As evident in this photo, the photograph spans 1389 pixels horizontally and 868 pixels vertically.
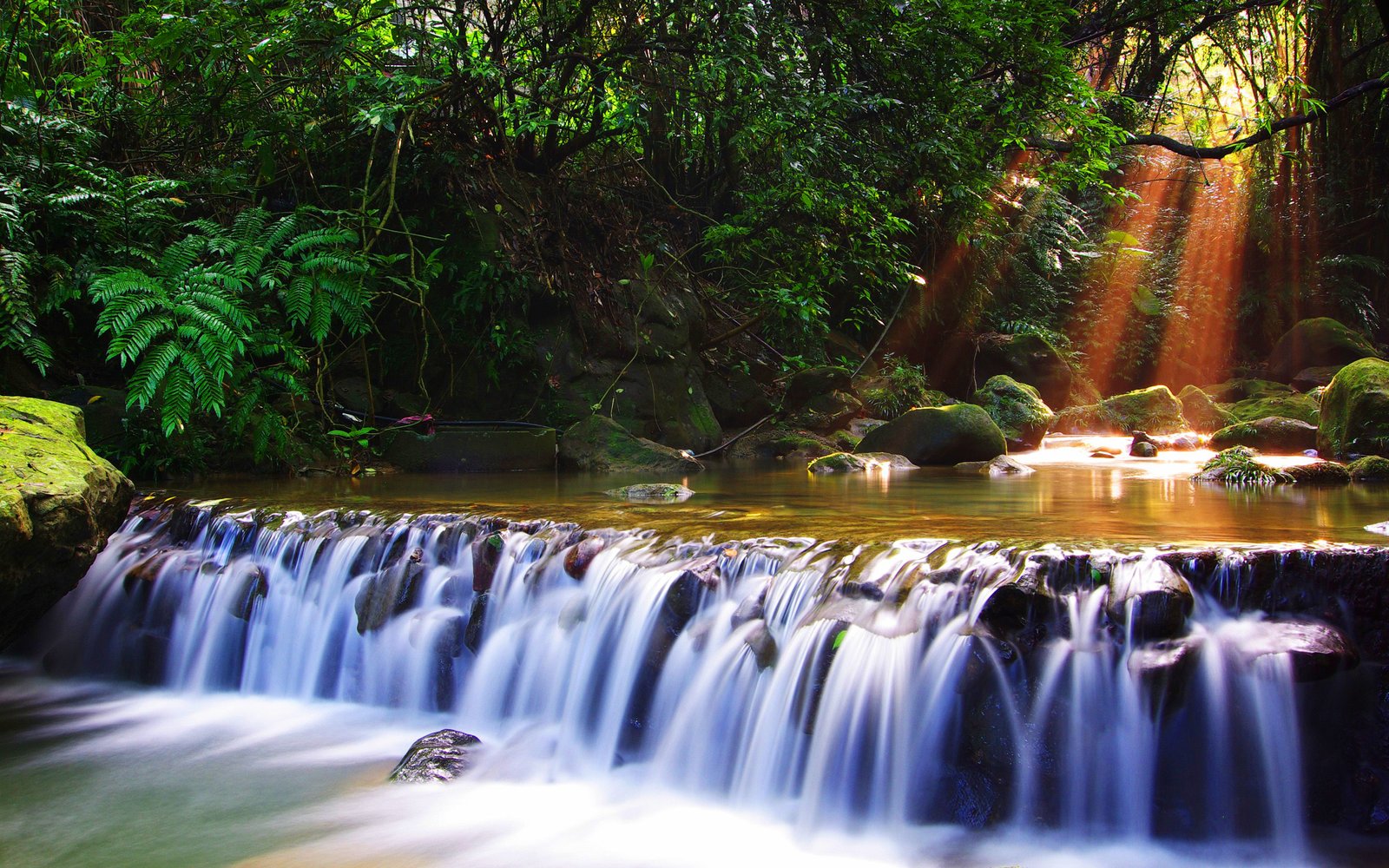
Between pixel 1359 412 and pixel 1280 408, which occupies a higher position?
pixel 1280 408

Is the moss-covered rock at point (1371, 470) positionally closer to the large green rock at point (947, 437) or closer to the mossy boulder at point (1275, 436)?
the mossy boulder at point (1275, 436)

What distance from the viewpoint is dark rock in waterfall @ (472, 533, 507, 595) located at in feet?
15.7

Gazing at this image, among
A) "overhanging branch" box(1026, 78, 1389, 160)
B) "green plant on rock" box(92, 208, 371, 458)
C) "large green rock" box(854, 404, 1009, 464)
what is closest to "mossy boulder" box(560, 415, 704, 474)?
"green plant on rock" box(92, 208, 371, 458)

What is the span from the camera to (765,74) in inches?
345

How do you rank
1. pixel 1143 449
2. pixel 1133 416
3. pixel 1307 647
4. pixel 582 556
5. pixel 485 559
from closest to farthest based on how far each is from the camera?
1. pixel 1307 647
2. pixel 582 556
3. pixel 485 559
4. pixel 1143 449
5. pixel 1133 416

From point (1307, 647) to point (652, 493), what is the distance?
4.17m

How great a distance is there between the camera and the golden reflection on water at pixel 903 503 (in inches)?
178

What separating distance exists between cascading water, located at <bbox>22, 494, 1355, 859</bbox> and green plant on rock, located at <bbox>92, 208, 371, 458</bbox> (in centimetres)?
132

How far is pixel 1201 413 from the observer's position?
47.0ft

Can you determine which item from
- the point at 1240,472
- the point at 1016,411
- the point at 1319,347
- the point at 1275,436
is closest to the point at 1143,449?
the point at 1275,436

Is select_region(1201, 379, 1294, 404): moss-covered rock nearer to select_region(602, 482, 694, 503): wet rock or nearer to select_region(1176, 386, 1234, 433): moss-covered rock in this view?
select_region(1176, 386, 1234, 433): moss-covered rock

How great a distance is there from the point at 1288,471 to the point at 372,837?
7177mm

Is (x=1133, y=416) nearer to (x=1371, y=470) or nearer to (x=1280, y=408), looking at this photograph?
(x=1280, y=408)

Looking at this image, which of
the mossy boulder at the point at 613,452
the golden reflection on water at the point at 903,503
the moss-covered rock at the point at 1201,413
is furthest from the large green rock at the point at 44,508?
the moss-covered rock at the point at 1201,413
